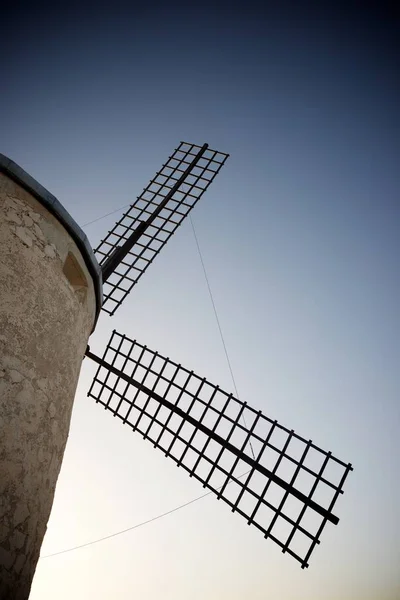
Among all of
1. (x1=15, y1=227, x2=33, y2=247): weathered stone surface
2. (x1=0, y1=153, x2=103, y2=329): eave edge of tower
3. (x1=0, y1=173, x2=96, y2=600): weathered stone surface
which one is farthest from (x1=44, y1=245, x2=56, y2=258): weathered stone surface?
(x1=0, y1=153, x2=103, y2=329): eave edge of tower

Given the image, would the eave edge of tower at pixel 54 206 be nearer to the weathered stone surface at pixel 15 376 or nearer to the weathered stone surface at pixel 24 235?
the weathered stone surface at pixel 24 235

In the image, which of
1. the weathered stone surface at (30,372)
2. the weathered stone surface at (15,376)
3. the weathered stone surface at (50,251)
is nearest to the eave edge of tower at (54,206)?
the weathered stone surface at (30,372)

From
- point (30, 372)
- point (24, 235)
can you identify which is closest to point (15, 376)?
point (30, 372)

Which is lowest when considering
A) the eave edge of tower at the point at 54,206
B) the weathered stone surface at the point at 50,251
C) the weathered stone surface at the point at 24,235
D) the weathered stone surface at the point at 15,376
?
the weathered stone surface at the point at 15,376

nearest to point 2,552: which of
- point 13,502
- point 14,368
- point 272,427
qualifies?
point 13,502

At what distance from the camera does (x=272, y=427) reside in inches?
158

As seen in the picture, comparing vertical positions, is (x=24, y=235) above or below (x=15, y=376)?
above

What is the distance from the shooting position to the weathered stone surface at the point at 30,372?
6.75 feet

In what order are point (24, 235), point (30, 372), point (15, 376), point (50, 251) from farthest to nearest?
point (50, 251) < point (24, 235) < point (30, 372) < point (15, 376)

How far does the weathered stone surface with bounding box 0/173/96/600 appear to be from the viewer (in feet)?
6.75

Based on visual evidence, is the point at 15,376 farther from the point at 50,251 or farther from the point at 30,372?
the point at 50,251

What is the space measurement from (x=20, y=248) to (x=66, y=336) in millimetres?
760

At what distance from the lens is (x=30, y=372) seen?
2.34 metres

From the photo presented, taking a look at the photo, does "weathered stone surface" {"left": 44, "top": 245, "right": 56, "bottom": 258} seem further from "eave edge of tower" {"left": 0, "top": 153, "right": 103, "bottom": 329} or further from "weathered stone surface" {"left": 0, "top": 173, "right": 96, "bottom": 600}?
"eave edge of tower" {"left": 0, "top": 153, "right": 103, "bottom": 329}
